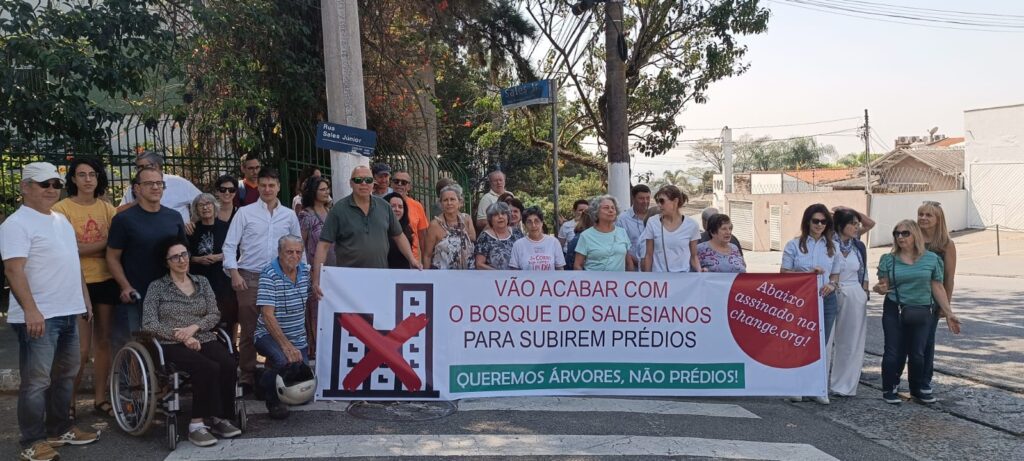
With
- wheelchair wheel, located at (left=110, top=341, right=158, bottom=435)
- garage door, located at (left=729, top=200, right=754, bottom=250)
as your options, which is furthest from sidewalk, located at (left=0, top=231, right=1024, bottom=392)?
garage door, located at (left=729, top=200, right=754, bottom=250)

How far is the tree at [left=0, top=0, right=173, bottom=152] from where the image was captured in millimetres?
8641

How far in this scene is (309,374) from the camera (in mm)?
5980

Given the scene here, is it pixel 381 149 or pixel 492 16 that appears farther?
pixel 492 16

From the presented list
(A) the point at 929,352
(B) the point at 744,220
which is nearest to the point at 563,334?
(A) the point at 929,352

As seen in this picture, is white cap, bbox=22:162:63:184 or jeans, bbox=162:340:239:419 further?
jeans, bbox=162:340:239:419

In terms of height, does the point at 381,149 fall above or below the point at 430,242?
above

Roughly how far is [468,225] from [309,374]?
95.2 inches

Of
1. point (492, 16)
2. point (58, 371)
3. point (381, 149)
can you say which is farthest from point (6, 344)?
point (492, 16)

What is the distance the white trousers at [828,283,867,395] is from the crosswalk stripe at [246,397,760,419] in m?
1.05

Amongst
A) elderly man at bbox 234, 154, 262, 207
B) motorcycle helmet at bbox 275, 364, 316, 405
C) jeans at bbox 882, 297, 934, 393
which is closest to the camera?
motorcycle helmet at bbox 275, 364, 316, 405

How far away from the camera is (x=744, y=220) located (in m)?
39.2

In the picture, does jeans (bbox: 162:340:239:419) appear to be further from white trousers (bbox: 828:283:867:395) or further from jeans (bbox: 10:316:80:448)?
white trousers (bbox: 828:283:867:395)

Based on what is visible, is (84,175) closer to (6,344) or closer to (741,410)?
(6,344)

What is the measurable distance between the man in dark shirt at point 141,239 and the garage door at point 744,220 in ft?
113
